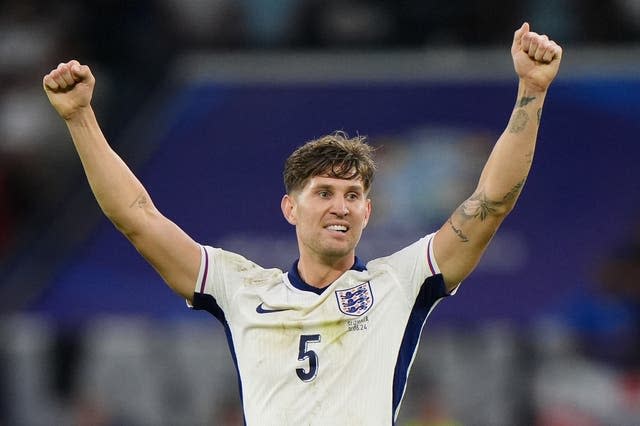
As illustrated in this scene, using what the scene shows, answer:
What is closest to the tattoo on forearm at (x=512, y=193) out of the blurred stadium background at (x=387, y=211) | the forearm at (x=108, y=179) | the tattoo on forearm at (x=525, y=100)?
the tattoo on forearm at (x=525, y=100)

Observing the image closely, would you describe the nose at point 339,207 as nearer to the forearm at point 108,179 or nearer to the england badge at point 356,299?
the england badge at point 356,299

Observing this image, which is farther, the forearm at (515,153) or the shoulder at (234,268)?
the shoulder at (234,268)

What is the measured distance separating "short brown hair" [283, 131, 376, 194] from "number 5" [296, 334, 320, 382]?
68 centimetres

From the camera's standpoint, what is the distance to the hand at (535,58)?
5.76 metres

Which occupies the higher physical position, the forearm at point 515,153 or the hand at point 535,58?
the hand at point 535,58

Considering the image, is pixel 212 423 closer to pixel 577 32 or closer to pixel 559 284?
pixel 559 284

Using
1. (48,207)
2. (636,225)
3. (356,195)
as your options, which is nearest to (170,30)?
(48,207)

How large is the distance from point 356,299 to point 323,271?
228mm

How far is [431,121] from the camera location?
39.9 ft

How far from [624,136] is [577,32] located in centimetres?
108

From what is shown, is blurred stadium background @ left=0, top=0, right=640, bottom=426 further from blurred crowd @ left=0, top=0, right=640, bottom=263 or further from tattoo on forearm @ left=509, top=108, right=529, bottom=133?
tattoo on forearm @ left=509, top=108, right=529, bottom=133

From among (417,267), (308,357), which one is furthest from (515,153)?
(308,357)

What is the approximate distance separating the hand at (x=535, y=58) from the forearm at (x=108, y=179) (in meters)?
1.70

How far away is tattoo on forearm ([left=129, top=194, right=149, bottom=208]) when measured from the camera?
6102 millimetres
